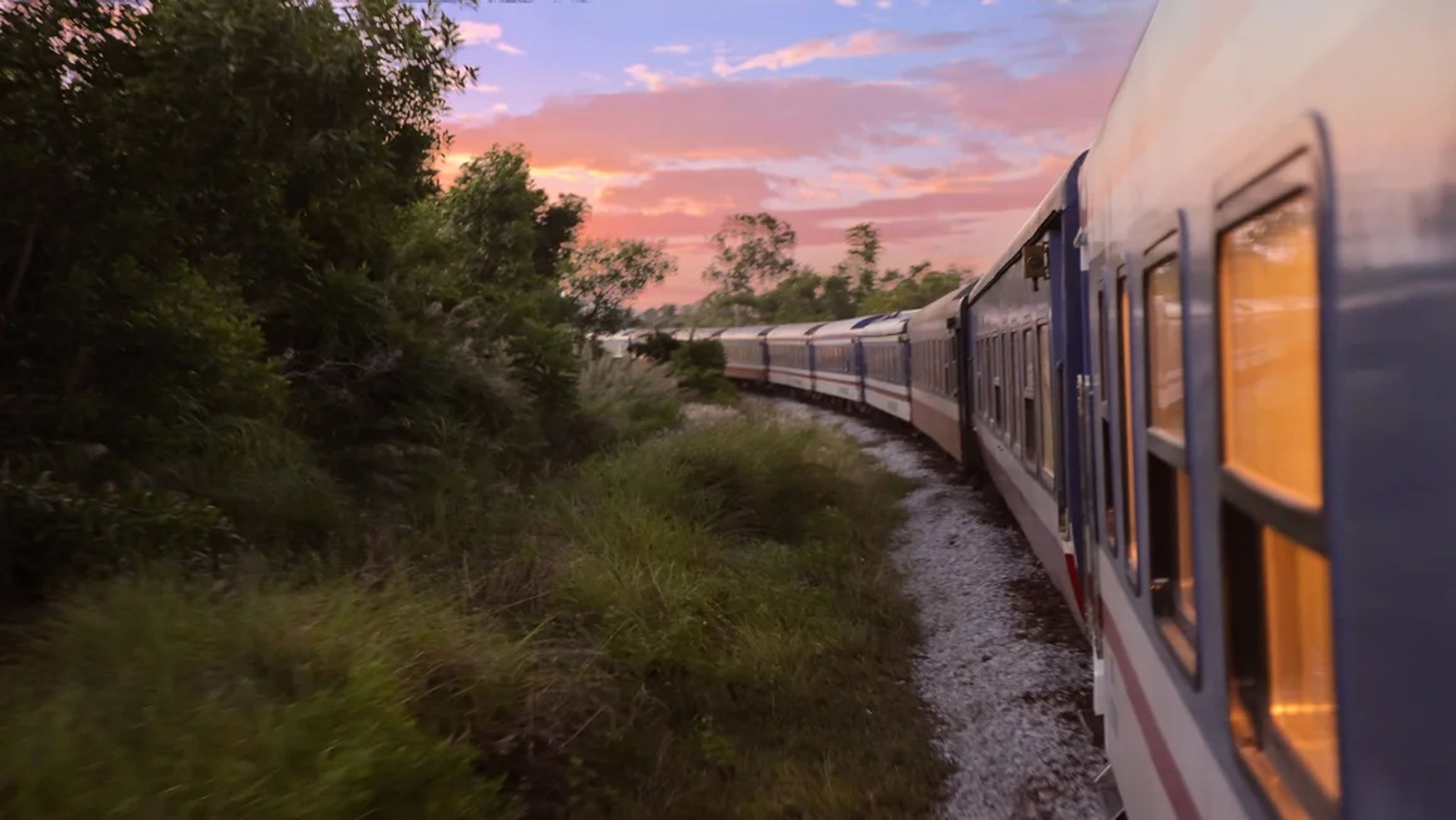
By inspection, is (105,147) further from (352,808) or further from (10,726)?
(352,808)

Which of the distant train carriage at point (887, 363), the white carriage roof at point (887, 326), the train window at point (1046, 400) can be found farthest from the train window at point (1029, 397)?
the white carriage roof at point (887, 326)

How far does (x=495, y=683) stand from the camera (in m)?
5.66

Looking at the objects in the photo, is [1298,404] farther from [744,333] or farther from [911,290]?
[911,290]

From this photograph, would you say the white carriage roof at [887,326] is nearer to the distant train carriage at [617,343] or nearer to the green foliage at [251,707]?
the distant train carriage at [617,343]

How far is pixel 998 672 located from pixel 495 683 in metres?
4.00

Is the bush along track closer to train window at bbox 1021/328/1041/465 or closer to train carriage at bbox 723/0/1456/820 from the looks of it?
train window at bbox 1021/328/1041/465

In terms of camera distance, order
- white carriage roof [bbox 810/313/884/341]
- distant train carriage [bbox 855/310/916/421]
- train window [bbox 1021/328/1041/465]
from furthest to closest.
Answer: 1. white carriage roof [bbox 810/313/884/341]
2. distant train carriage [bbox 855/310/916/421]
3. train window [bbox 1021/328/1041/465]

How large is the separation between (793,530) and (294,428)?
5346 millimetres

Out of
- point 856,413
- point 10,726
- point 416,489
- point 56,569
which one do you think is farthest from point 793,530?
point 856,413

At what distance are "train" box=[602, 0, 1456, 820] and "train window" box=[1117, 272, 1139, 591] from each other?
0.8 inches

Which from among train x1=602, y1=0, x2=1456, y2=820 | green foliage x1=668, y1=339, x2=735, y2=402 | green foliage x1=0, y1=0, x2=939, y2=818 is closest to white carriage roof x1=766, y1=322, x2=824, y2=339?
green foliage x1=668, y1=339, x2=735, y2=402

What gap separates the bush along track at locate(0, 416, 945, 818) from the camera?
12.7 ft

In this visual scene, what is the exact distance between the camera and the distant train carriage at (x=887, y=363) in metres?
24.3

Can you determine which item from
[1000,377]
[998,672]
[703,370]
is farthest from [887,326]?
[998,672]
